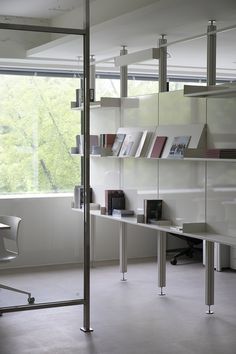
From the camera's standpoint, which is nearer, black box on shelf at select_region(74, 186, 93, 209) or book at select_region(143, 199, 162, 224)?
black box on shelf at select_region(74, 186, 93, 209)

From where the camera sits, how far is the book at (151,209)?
6.47 meters

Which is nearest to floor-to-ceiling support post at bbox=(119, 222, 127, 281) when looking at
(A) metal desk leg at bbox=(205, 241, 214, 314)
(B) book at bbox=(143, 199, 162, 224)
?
(B) book at bbox=(143, 199, 162, 224)

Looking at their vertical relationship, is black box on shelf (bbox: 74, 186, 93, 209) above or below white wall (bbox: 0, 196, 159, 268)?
above

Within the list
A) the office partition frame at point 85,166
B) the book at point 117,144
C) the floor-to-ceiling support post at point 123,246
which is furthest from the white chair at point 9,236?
the floor-to-ceiling support post at point 123,246

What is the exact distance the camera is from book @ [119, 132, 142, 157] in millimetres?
6805

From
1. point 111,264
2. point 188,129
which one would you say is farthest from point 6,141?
point 111,264

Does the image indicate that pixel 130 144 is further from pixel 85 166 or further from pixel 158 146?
pixel 85 166

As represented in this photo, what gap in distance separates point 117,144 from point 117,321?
2.23m

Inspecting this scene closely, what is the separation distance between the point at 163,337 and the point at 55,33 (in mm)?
2532

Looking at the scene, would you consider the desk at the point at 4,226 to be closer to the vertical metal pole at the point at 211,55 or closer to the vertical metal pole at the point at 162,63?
the vertical metal pole at the point at 211,55

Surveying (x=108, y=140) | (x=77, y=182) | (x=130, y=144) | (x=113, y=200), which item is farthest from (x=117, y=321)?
(x=108, y=140)

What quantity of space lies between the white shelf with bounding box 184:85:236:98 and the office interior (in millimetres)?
82

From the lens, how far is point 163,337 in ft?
16.9

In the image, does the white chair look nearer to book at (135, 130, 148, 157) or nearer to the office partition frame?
the office partition frame
